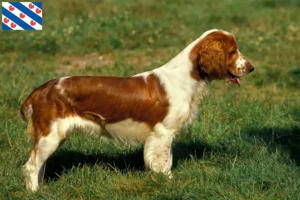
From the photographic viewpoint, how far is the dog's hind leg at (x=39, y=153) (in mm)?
5457

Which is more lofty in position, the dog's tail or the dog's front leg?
the dog's tail

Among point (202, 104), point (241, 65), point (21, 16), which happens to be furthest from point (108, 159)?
point (21, 16)

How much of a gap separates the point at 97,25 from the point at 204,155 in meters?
7.17

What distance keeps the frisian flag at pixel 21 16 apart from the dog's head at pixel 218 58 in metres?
5.33

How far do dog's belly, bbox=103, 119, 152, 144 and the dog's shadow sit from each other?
350 mm

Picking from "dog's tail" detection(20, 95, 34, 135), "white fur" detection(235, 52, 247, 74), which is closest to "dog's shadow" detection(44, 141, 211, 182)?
"dog's tail" detection(20, 95, 34, 135)

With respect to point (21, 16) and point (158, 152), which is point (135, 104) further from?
point (21, 16)

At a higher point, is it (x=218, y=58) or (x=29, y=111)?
(x=218, y=58)

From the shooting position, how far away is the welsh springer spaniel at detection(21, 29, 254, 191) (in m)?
5.50

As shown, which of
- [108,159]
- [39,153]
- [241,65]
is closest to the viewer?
[39,153]

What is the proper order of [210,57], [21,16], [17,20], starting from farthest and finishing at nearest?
[17,20] < [21,16] < [210,57]

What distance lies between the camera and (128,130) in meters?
5.70

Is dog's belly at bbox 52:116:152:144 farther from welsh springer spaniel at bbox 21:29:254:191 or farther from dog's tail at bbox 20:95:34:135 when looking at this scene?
dog's tail at bbox 20:95:34:135

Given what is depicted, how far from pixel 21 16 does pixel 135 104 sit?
566cm
